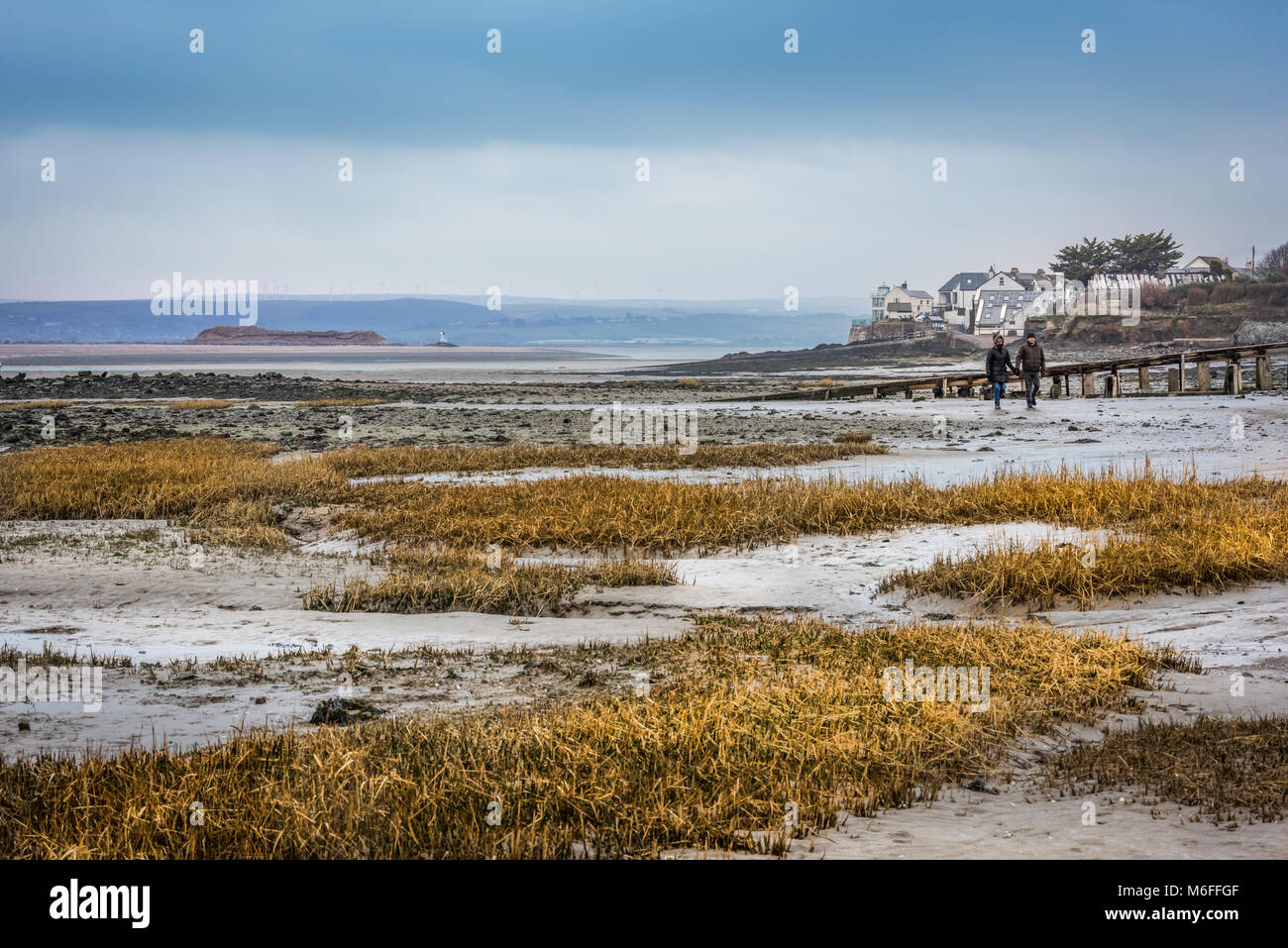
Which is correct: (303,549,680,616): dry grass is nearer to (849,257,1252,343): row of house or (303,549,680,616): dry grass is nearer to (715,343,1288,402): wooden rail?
(715,343,1288,402): wooden rail

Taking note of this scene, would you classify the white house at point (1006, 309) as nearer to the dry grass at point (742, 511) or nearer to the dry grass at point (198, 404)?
the dry grass at point (198, 404)

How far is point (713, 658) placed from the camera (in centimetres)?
909

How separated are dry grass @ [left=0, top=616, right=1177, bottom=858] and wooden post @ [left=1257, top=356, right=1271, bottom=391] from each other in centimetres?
3602

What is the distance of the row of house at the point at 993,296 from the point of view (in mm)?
107250

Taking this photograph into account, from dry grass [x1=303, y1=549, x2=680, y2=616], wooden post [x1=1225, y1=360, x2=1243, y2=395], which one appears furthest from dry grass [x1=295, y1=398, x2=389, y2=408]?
wooden post [x1=1225, y1=360, x2=1243, y2=395]

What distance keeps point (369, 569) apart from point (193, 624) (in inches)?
99.4

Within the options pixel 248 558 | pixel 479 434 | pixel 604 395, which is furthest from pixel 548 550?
pixel 604 395

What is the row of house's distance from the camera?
A: 107 meters

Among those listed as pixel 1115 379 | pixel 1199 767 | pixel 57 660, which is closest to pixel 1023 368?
pixel 1115 379

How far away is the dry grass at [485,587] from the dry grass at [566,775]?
12.4 ft

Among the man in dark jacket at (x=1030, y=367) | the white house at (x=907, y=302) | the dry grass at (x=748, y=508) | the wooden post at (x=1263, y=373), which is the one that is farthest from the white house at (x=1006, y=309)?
the dry grass at (x=748, y=508)

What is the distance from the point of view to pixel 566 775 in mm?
5844

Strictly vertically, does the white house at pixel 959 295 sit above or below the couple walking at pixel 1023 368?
above
